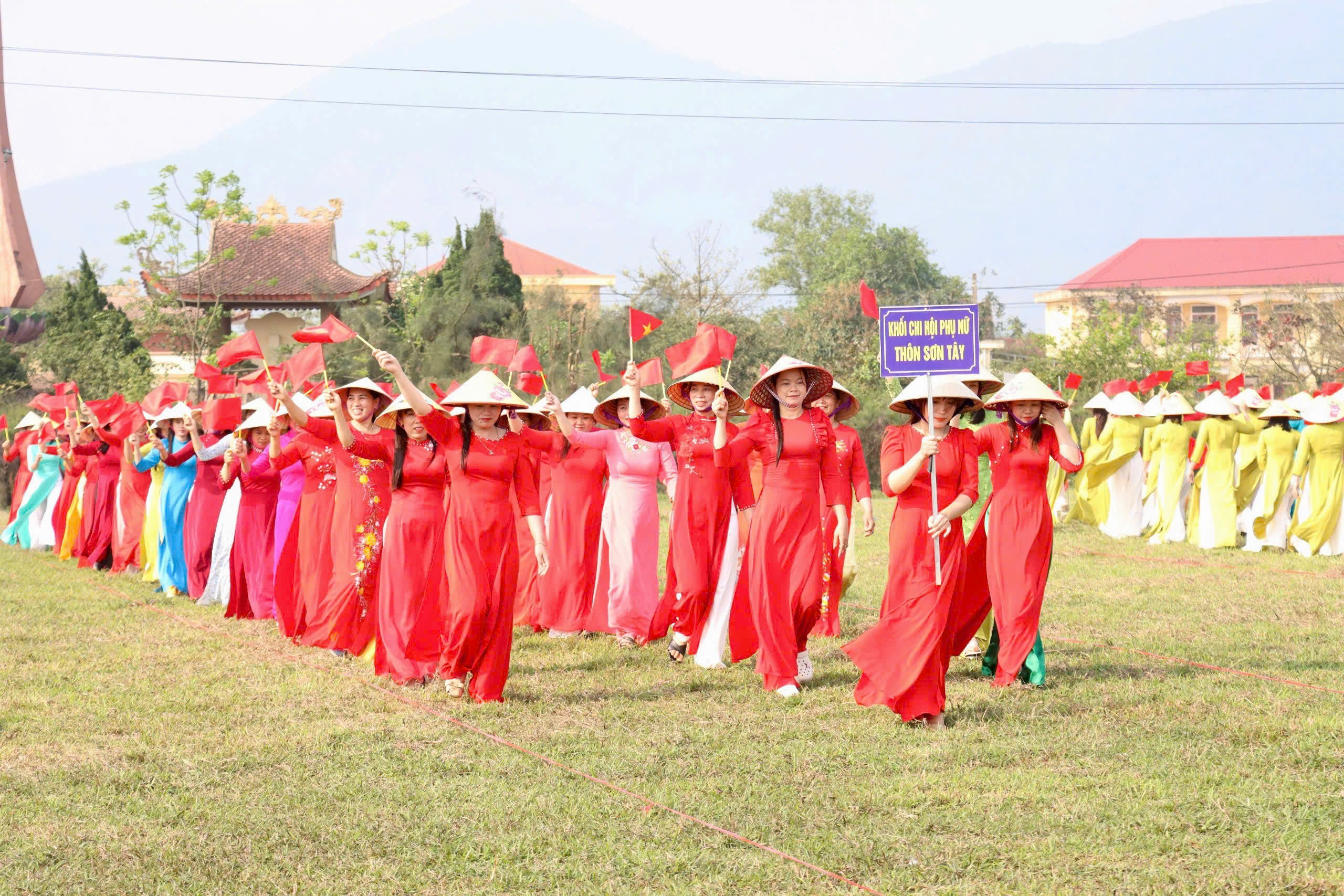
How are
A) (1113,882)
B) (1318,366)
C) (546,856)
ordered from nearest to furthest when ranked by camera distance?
(1113,882) < (546,856) < (1318,366)

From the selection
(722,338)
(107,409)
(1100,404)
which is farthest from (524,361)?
(1100,404)

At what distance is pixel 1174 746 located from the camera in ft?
18.8

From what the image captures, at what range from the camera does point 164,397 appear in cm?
1202

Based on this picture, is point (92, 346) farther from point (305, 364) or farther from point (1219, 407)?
point (1219, 407)

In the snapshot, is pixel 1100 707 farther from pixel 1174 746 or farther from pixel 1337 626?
pixel 1337 626

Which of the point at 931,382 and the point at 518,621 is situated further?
the point at 518,621

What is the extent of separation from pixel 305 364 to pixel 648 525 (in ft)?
7.90

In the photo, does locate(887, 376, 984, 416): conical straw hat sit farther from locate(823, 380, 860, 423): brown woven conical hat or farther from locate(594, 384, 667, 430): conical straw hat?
locate(594, 384, 667, 430): conical straw hat

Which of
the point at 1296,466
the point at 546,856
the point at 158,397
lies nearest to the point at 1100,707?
the point at 546,856

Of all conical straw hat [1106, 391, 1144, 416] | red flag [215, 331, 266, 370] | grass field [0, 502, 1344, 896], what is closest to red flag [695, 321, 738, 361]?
grass field [0, 502, 1344, 896]

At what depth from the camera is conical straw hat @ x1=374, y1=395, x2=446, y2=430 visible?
704 cm

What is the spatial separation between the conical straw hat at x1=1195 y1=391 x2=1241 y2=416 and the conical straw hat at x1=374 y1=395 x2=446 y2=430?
9.77 meters

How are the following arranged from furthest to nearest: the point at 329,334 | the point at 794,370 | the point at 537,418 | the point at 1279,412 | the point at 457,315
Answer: the point at 457,315
the point at 1279,412
the point at 537,418
the point at 329,334
the point at 794,370

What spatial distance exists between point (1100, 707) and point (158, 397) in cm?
890
